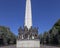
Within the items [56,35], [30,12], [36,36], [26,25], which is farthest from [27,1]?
[56,35]

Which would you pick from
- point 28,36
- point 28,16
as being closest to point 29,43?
point 28,36

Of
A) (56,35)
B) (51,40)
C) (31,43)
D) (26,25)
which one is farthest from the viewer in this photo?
(51,40)

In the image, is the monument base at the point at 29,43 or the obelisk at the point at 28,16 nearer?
the monument base at the point at 29,43

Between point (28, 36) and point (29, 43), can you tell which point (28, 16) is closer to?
point (28, 36)

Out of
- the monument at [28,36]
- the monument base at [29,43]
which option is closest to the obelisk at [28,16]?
the monument at [28,36]

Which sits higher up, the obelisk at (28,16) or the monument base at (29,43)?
the obelisk at (28,16)

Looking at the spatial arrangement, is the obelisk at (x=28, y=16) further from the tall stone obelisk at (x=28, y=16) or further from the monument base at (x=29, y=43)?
the monument base at (x=29, y=43)

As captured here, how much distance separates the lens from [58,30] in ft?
225

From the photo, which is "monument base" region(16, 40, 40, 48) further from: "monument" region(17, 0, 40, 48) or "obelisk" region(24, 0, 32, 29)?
"obelisk" region(24, 0, 32, 29)

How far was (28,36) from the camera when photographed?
41.2m

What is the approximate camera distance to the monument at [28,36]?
40.3 m

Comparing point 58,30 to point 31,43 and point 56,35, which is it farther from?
point 31,43

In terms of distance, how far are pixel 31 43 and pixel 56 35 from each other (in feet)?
91.7

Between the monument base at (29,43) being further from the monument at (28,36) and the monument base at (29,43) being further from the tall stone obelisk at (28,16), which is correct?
the tall stone obelisk at (28,16)
